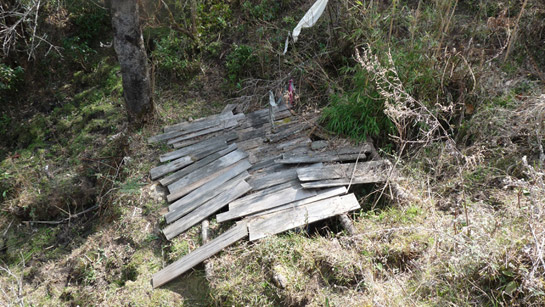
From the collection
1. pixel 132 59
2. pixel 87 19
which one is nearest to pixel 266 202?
pixel 132 59

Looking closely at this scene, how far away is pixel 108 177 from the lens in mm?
4777

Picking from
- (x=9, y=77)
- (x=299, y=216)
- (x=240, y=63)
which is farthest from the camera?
(x=9, y=77)

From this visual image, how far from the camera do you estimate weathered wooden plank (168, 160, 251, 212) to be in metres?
4.11

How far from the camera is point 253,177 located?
14.0 ft

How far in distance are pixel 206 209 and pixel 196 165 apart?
792mm

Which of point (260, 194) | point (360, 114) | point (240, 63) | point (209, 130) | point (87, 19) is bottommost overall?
point (260, 194)

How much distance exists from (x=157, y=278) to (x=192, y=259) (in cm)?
37

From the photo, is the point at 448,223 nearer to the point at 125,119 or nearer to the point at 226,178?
the point at 226,178

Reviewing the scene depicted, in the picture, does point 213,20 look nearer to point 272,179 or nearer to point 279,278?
point 272,179

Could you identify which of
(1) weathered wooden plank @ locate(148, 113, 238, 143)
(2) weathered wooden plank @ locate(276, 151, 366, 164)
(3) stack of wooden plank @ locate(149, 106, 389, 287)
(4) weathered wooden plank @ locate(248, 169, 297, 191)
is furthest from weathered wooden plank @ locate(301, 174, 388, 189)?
(1) weathered wooden plank @ locate(148, 113, 238, 143)

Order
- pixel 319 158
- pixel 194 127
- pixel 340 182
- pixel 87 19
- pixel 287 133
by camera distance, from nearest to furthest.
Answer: pixel 340 182 → pixel 319 158 → pixel 287 133 → pixel 194 127 → pixel 87 19

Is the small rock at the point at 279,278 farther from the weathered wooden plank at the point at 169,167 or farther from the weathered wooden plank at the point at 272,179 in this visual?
the weathered wooden plank at the point at 169,167

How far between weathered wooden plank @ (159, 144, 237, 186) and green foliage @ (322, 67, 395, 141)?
132cm

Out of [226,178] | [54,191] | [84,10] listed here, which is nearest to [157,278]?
[226,178]
